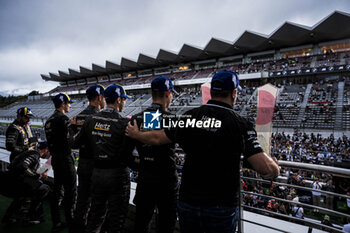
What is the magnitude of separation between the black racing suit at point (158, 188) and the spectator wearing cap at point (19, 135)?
8.23ft

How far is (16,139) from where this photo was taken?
3.00m

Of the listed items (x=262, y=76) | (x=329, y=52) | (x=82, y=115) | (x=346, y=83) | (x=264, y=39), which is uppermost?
(x=264, y=39)

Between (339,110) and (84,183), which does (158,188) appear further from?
(339,110)

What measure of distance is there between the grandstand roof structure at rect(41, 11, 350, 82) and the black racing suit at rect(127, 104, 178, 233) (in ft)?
101

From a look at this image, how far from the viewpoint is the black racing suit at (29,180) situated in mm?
2355

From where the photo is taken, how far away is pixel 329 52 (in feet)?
88.5

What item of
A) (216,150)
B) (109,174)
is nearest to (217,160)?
(216,150)

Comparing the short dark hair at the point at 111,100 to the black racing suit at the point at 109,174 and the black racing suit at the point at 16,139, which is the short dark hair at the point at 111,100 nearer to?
the black racing suit at the point at 109,174

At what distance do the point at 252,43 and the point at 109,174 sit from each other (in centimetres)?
3345

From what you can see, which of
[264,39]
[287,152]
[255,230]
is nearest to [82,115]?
[255,230]

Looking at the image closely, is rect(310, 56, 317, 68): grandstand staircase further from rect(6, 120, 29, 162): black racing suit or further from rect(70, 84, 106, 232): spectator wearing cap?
rect(6, 120, 29, 162): black racing suit

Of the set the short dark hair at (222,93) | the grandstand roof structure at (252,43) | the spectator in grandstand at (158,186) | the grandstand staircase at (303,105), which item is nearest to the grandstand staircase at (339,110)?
the grandstand staircase at (303,105)

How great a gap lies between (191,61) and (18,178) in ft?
128

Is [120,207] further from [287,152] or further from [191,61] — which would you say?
[191,61]
